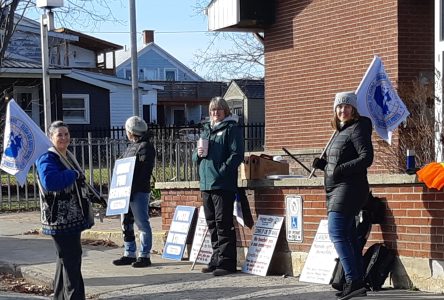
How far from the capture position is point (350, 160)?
6.82m

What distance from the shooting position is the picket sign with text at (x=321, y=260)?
25.2 ft

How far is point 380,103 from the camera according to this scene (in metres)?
7.78

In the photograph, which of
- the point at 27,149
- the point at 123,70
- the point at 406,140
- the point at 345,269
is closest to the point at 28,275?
the point at 27,149

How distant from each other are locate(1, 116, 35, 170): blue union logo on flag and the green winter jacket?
6.14 feet

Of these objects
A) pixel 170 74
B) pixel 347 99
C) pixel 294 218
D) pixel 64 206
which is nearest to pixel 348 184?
pixel 347 99

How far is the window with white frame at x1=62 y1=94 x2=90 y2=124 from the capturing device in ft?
114

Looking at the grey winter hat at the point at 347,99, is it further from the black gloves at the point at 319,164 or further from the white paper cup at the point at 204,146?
the white paper cup at the point at 204,146

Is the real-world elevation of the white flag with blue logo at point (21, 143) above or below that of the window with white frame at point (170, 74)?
below

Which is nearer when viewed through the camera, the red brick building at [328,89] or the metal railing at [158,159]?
the red brick building at [328,89]

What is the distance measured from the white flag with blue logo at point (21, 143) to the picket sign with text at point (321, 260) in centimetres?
293

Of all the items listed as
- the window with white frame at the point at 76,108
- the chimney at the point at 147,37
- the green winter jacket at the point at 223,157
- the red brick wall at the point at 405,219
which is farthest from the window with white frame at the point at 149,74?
the red brick wall at the point at 405,219

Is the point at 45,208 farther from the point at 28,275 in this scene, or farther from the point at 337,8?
the point at 337,8

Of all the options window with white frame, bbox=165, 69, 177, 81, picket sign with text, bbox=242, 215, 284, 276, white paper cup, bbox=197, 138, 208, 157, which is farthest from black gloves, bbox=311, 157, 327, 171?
window with white frame, bbox=165, 69, 177, 81

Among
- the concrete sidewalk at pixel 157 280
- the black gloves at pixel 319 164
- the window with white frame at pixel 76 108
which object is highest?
the window with white frame at pixel 76 108
